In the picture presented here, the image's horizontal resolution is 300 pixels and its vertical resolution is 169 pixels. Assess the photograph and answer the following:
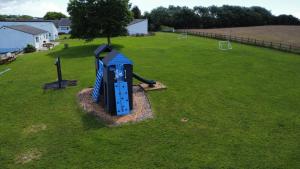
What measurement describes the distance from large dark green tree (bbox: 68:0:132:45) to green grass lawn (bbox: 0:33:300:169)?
16.9 metres

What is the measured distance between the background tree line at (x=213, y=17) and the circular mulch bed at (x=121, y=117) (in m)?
64.2

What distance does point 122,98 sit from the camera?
39.6 ft

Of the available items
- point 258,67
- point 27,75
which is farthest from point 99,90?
point 258,67

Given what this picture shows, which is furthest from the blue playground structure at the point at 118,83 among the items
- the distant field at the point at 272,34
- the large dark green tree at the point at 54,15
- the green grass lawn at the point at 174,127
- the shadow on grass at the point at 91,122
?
the large dark green tree at the point at 54,15

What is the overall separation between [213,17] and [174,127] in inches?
3238

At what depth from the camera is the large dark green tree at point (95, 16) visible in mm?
34625

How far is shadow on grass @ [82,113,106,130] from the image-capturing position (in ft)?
35.7

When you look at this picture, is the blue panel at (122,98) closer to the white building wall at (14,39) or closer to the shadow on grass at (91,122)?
the shadow on grass at (91,122)

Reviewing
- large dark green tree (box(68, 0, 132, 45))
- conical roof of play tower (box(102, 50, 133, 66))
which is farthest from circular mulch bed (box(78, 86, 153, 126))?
large dark green tree (box(68, 0, 132, 45))

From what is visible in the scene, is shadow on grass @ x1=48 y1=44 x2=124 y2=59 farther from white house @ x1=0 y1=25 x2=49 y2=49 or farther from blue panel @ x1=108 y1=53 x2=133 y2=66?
blue panel @ x1=108 y1=53 x2=133 y2=66

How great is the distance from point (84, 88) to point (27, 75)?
6774 millimetres

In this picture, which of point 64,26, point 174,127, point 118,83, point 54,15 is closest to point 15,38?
point 64,26

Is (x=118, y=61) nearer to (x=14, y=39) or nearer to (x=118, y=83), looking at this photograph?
(x=118, y=83)

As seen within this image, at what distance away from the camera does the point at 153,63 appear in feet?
78.9
